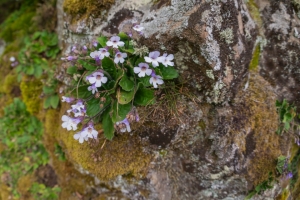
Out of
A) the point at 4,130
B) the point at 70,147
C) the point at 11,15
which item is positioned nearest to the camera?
the point at 70,147

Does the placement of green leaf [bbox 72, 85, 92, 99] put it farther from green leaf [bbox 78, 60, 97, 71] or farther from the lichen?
the lichen

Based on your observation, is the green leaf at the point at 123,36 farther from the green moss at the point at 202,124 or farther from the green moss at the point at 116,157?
the green moss at the point at 202,124

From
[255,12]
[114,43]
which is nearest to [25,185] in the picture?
[114,43]

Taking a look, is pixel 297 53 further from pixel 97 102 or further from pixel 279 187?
pixel 97 102

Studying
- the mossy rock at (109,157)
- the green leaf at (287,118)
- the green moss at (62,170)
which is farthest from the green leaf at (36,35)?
the green leaf at (287,118)

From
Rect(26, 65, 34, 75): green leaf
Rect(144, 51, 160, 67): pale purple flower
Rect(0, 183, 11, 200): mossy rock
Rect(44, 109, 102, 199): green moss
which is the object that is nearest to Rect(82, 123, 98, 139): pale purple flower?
Rect(144, 51, 160, 67): pale purple flower

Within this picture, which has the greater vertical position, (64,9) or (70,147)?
(64,9)

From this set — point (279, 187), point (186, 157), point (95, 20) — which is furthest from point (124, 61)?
point (279, 187)
